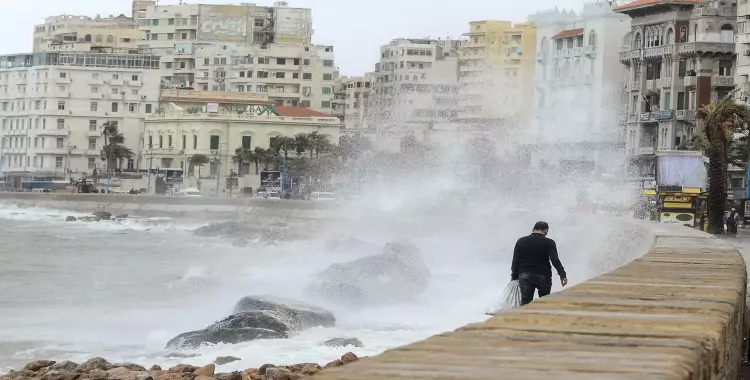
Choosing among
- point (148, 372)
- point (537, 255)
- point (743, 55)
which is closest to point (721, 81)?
point (743, 55)

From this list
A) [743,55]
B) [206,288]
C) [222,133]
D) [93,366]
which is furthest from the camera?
[222,133]

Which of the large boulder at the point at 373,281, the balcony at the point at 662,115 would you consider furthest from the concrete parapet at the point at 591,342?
the balcony at the point at 662,115

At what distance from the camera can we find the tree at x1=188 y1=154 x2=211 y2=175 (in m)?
116

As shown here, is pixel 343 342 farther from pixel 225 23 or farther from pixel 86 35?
pixel 86 35

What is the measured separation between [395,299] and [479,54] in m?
119

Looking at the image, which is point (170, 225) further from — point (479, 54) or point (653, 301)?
point (653, 301)

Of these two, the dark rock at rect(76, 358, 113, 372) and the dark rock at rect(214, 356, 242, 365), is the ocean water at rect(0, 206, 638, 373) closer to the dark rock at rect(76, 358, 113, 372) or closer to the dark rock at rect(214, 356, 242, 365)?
the dark rock at rect(214, 356, 242, 365)

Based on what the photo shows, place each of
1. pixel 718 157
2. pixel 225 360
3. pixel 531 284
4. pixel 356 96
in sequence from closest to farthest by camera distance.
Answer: pixel 531 284
pixel 225 360
pixel 718 157
pixel 356 96

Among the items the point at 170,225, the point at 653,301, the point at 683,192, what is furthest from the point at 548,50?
the point at 653,301

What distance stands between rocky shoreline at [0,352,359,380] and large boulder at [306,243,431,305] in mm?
10001

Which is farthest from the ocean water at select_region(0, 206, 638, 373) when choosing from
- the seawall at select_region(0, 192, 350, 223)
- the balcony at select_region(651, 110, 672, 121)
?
the balcony at select_region(651, 110, 672, 121)

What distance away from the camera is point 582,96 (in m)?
99.9

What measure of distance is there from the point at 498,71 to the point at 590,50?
30310 mm

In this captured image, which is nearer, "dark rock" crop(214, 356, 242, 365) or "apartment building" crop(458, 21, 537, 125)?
"dark rock" crop(214, 356, 242, 365)
